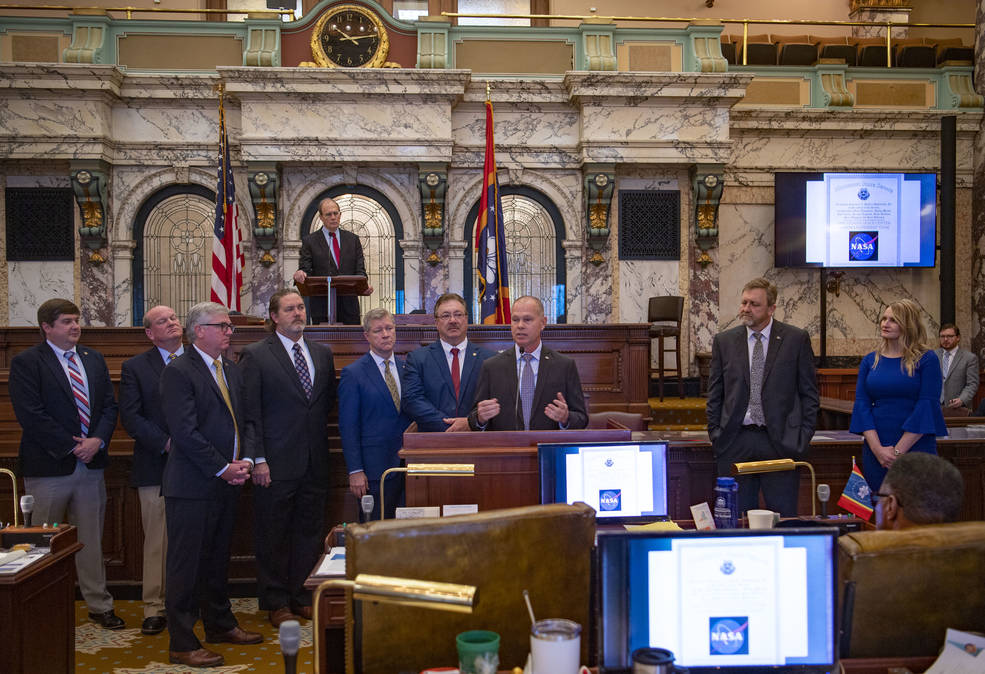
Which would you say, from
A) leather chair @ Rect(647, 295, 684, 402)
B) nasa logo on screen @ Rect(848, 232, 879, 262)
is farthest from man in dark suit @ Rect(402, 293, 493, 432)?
nasa logo on screen @ Rect(848, 232, 879, 262)

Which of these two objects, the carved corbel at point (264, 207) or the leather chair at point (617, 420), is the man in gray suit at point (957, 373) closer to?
the leather chair at point (617, 420)

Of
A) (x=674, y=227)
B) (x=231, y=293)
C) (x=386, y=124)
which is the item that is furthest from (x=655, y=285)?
(x=231, y=293)

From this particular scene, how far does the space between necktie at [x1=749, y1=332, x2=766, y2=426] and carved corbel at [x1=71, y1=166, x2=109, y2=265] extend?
7974mm

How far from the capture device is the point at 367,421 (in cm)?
429

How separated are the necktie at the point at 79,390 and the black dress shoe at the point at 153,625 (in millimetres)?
1049

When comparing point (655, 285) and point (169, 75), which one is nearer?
point (169, 75)

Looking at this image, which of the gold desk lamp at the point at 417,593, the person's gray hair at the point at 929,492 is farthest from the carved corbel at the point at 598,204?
the gold desk lamp at the point at 417,593

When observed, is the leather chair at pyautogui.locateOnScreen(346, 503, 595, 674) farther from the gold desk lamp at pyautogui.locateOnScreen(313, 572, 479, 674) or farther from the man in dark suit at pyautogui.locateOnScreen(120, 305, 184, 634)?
the man in dark suit at pyautogui.locateOnScreen(120, 305, 184, 634)

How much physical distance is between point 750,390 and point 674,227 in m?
6.08

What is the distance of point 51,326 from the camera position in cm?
418

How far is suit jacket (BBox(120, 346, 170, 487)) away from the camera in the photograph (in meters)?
4.24

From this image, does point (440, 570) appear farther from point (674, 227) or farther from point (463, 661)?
point (674, 227)

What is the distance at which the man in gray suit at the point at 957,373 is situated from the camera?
24.0 ft

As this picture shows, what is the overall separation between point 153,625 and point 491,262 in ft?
13.4
